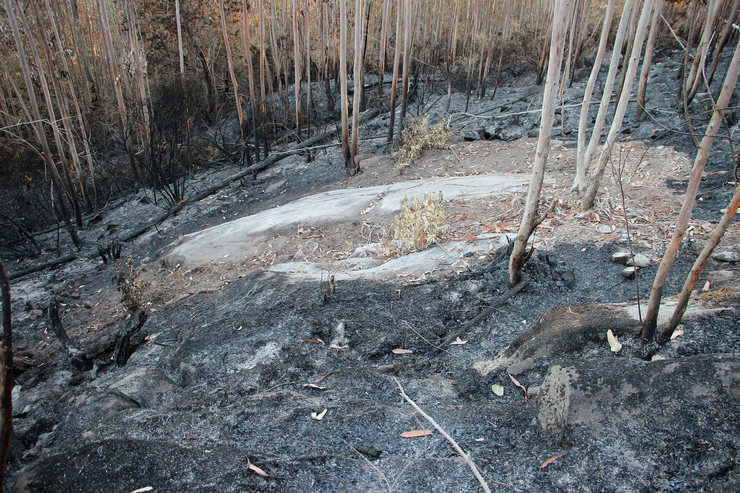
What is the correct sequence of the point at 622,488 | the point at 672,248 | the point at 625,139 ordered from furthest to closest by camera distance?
the point at 625,139 → the point at 672,248 → the point at 622,488

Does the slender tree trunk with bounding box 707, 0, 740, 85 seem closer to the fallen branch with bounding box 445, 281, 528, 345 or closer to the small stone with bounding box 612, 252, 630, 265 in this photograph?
the small stone with bounding box 612, 252, 630, 265

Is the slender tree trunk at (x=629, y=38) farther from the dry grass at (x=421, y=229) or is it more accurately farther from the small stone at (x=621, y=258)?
the dry grass at (x=421, y=229)

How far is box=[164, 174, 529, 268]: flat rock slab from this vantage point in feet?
20.9

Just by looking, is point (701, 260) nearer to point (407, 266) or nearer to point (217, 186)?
point (407, 266)

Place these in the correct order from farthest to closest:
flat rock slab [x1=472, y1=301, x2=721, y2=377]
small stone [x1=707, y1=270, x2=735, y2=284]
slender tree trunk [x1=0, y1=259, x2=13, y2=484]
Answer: small stone [x1=707, y1=270, x2=735, y2=284], flat rock slab [x1=472, y1=301, x2=721, y2=377], slender tree trunk [x1=0, y1=259, x2=13, y2=484]

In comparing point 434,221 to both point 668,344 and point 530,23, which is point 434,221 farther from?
point 530,23

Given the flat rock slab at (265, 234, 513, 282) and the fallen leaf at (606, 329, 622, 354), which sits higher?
the fallen leaf at (606, 329, 622, 354)

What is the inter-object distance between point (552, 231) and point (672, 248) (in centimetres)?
249

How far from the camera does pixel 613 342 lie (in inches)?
95.7

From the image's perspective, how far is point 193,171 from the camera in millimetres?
11523

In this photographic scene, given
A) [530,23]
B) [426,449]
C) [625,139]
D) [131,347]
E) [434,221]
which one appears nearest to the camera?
[426,449]

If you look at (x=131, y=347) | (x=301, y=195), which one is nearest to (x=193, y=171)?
(x=301, y=195)

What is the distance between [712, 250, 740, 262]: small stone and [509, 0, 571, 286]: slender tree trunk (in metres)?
1.49

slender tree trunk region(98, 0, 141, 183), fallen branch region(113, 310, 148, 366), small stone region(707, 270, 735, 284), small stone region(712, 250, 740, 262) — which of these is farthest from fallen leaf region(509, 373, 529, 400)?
slender tree trunk region(98, 0, 141, 183)
